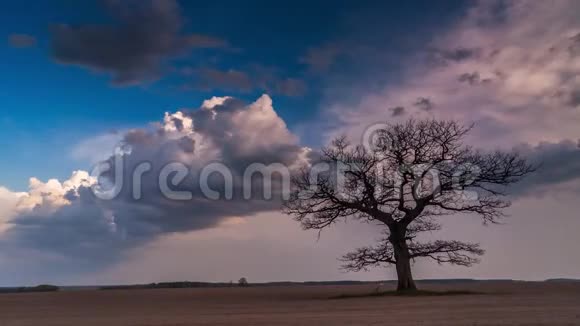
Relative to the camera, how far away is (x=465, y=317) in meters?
18.4

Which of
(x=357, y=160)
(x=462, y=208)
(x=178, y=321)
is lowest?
(x=178, y=321)

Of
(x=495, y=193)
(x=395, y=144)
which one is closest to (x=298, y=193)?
(x=395, y=144)

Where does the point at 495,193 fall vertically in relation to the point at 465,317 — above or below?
above

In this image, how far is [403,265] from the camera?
38625 millimetres

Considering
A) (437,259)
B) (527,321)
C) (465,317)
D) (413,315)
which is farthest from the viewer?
(437,259)

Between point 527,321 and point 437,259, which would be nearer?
point 527,321

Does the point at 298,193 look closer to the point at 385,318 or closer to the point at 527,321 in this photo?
the point at 385,318

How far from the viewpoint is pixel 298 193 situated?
39.8 meters

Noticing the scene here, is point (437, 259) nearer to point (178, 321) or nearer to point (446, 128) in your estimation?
point (446, 128)

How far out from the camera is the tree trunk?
3828 cm

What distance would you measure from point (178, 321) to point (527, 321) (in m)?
10.6

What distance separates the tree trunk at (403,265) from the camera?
126 ft

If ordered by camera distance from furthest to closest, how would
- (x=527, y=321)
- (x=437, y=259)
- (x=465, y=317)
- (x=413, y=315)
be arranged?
(x=437, y=259)
(x=413, y=315)
(x=465, y=317)
(x=527, y=321)

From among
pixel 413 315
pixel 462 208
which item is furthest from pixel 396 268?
pixel 413 315
